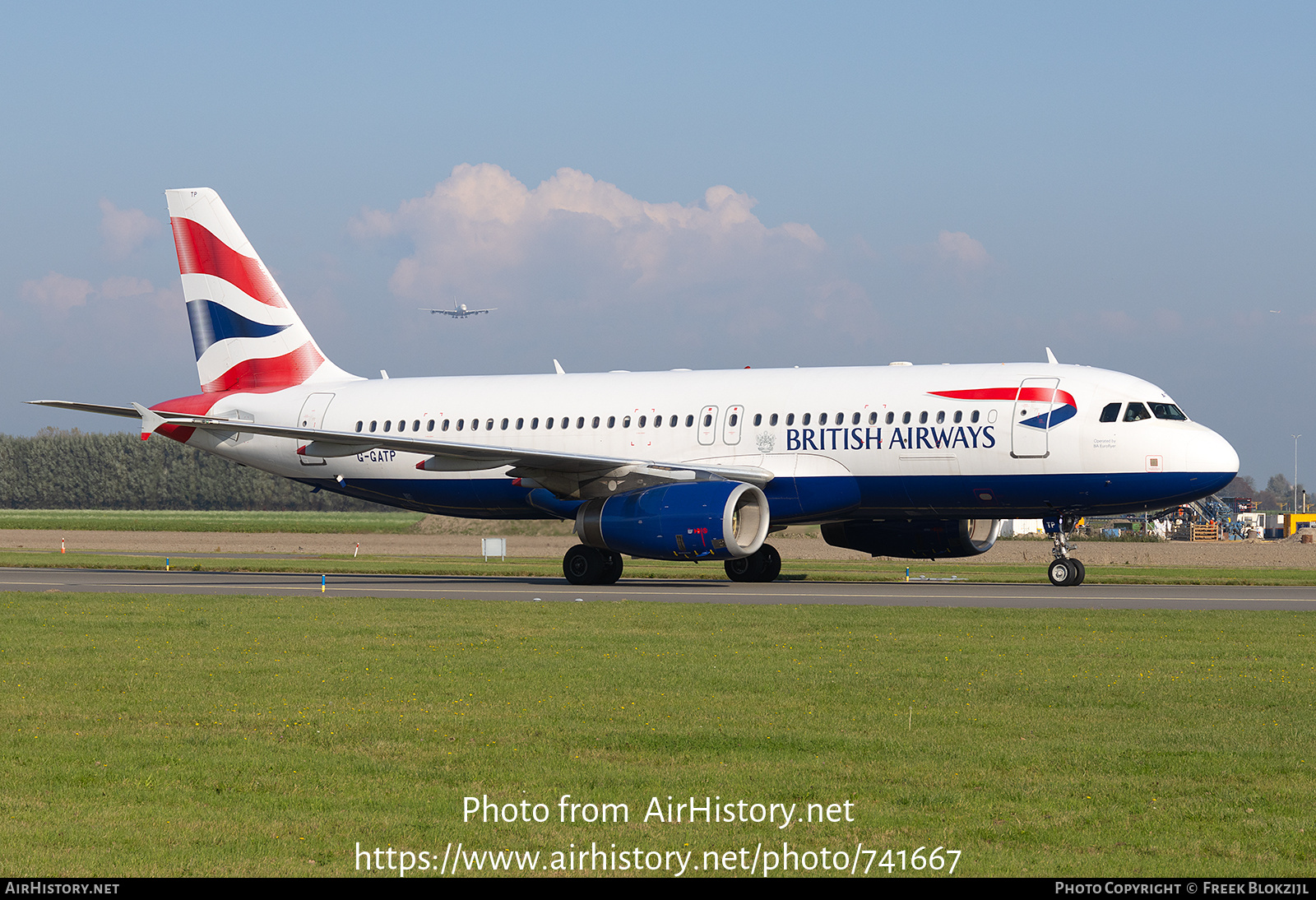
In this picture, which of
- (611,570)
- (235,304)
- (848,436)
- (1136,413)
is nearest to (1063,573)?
(1136,413)

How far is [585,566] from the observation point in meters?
29.2

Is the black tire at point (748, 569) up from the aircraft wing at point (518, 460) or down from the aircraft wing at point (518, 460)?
down

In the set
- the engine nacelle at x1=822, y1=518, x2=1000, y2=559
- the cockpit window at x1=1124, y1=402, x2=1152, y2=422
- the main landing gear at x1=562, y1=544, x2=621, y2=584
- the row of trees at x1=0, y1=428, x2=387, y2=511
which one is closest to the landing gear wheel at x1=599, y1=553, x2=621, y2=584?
the main landing gear at x1=562, y1=544, x2=621, y2=584

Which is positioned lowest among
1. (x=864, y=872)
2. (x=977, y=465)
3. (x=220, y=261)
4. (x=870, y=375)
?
(x=864, y=872)

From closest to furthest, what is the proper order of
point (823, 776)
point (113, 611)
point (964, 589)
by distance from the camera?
point (823, 776)
point (113, 611)
point (964, 589)

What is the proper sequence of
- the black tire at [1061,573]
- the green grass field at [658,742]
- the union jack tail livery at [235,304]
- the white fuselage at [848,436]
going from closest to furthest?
the green grass field at [658,742]
the white fuselage at [848,436]
the black tire at [1061,573]
the union jack tail livery at [235,304]

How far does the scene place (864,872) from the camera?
6500 millimetres

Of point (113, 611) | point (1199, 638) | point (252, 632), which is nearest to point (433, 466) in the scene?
point (113, 611)

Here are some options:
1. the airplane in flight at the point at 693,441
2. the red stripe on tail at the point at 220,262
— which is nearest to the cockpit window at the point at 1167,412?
the airplane in flight at the point at 693,441

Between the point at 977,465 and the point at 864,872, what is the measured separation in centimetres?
2091

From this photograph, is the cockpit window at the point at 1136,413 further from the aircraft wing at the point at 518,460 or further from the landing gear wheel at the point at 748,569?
the landing gear wheel at the point at 748,569

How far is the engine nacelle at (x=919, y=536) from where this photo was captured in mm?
30281

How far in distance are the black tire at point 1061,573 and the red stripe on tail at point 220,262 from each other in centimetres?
1947
